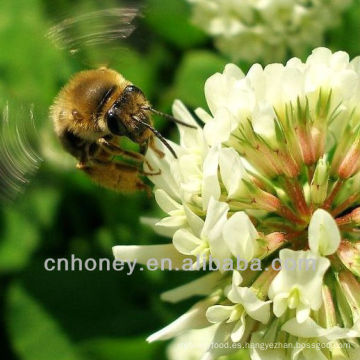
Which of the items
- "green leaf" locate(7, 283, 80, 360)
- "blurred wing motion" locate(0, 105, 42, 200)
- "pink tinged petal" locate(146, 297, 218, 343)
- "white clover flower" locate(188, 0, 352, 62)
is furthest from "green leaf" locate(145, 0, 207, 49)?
"pink tinged petal" locate(146, 297, 218, 343)

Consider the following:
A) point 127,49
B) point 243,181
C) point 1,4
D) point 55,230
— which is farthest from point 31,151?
point 1,4

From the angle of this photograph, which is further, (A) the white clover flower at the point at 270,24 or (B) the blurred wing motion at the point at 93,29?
(A) the white clover flower at the point at 270,24

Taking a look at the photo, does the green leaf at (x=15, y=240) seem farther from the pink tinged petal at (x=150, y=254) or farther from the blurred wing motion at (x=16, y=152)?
the pink tinged petal at (x=150, y=254)

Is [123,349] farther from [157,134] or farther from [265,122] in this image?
[265,122]

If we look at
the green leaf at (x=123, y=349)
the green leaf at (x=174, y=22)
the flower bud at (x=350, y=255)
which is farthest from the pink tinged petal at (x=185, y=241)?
the green leaf at (x=174, y=22)

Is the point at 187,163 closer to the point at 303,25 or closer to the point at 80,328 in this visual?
the point at 303,25

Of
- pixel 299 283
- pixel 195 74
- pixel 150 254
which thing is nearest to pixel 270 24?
pixel 195 74
